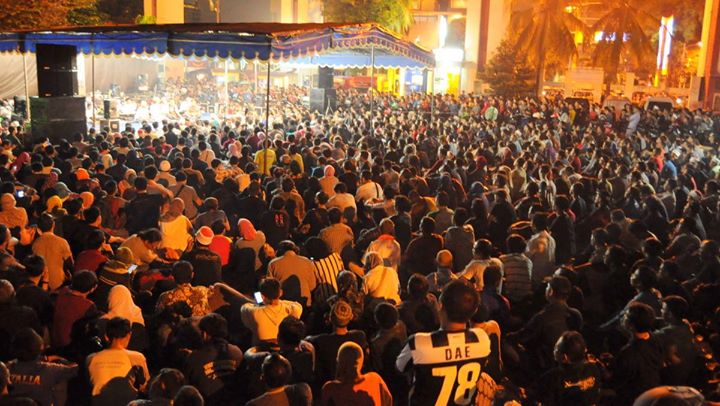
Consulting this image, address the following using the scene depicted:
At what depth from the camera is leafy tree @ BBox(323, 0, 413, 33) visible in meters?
47.8

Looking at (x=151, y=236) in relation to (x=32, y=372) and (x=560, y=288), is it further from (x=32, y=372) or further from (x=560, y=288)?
(x=560, y=288)

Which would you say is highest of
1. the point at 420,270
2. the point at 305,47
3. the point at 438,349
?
the point at 305,47

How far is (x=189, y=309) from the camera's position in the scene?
6.33 m

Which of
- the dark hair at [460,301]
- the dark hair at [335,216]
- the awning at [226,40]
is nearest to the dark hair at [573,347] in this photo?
the dark hair at [460,301]

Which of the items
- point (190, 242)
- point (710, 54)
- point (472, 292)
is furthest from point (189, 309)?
point (710, 54)

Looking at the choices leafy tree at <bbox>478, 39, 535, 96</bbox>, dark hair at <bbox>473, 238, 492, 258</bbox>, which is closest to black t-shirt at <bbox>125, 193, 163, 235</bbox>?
dark hair at <bbox>473, 238, 492, 258</bbox>

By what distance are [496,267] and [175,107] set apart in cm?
2621

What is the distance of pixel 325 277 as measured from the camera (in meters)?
7.54

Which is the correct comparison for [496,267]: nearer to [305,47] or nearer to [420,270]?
[420,270]

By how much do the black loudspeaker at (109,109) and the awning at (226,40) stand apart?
9901 millimetres

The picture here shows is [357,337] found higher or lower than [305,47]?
lower

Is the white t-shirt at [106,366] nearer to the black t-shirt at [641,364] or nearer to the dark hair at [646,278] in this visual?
the black t-shirt at [641,364]

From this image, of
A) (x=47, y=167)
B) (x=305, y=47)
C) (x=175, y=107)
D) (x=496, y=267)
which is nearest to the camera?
(x=496, y=267)

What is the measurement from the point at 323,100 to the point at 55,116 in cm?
1142
